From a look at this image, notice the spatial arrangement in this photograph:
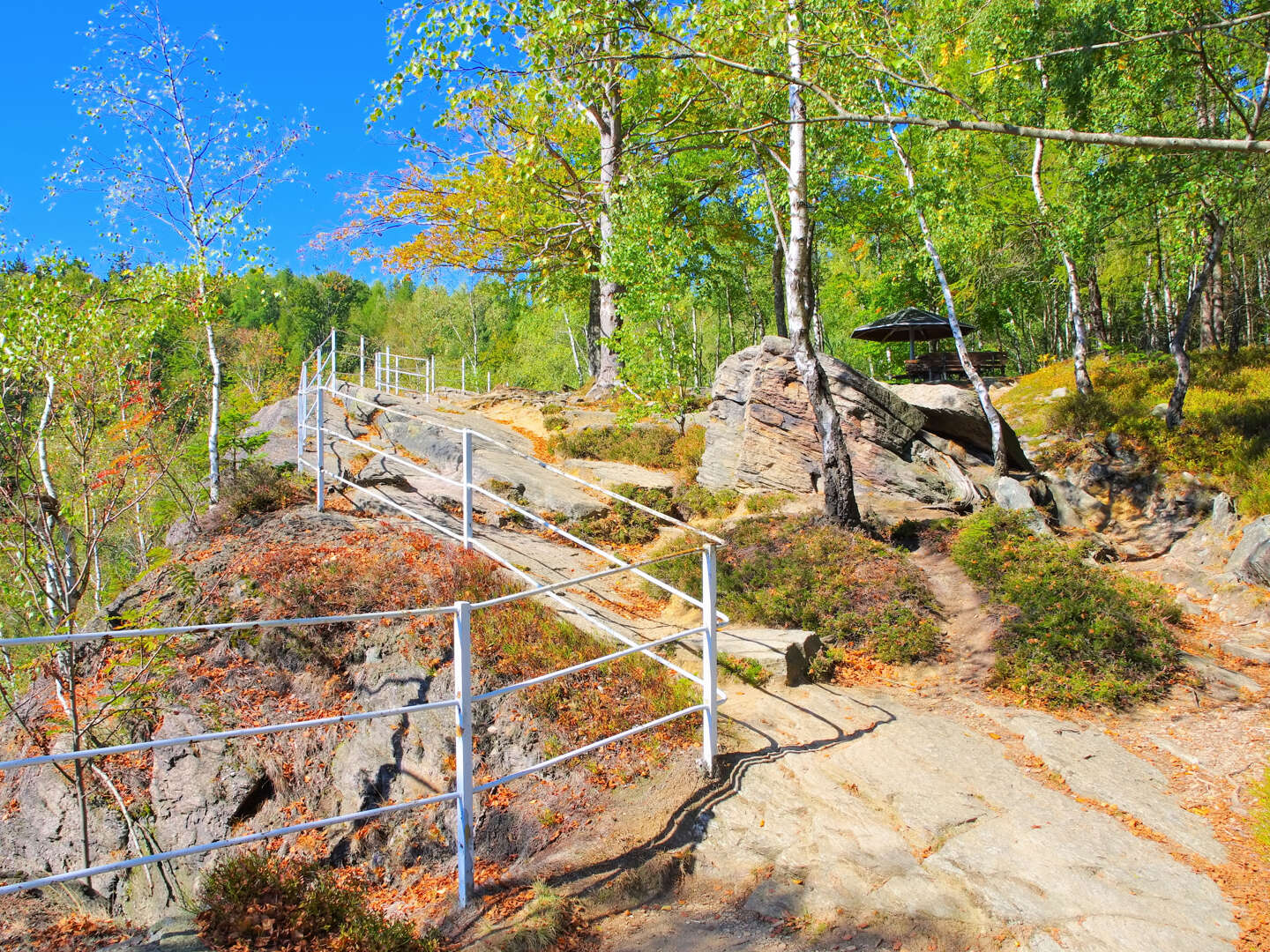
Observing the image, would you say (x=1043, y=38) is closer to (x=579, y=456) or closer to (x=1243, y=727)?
(x=579, y=456)

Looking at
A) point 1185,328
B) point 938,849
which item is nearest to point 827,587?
point 938,849

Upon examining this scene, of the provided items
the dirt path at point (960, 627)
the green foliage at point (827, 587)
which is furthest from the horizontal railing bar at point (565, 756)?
the dirt path at point (960, 627)

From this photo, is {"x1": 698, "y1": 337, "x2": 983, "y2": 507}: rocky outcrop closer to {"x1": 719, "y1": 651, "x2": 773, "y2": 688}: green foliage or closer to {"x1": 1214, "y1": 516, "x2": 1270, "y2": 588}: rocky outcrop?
{"x1": 1214, "y1": 516, "x2": 1270, "y2": 588}: rocky outcrop

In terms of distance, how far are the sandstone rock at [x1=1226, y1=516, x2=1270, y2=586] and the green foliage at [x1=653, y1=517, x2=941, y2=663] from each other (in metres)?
4.73

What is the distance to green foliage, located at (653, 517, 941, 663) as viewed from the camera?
8.80m

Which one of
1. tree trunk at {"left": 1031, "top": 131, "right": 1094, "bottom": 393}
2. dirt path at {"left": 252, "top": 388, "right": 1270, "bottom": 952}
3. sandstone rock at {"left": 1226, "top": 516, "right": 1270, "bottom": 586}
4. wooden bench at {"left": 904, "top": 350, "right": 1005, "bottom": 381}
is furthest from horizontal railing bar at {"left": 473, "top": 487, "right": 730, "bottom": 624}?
wooden bench at {"left": 904, "top": 350, "right": 1005, "bottom": 381}

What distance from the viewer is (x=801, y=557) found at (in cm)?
1038

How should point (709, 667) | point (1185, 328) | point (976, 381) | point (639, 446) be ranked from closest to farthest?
1. point (709, 667)
2. point (1185, 328)
3. point (976, 381)
4. point (639, 446)

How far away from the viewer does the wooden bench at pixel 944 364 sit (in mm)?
26203

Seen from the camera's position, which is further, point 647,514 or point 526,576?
point 647,514

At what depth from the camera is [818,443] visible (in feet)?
47.1

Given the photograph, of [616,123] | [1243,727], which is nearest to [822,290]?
[616,123]

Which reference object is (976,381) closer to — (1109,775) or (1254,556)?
(1254,556)

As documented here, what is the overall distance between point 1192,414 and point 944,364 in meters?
11.7
